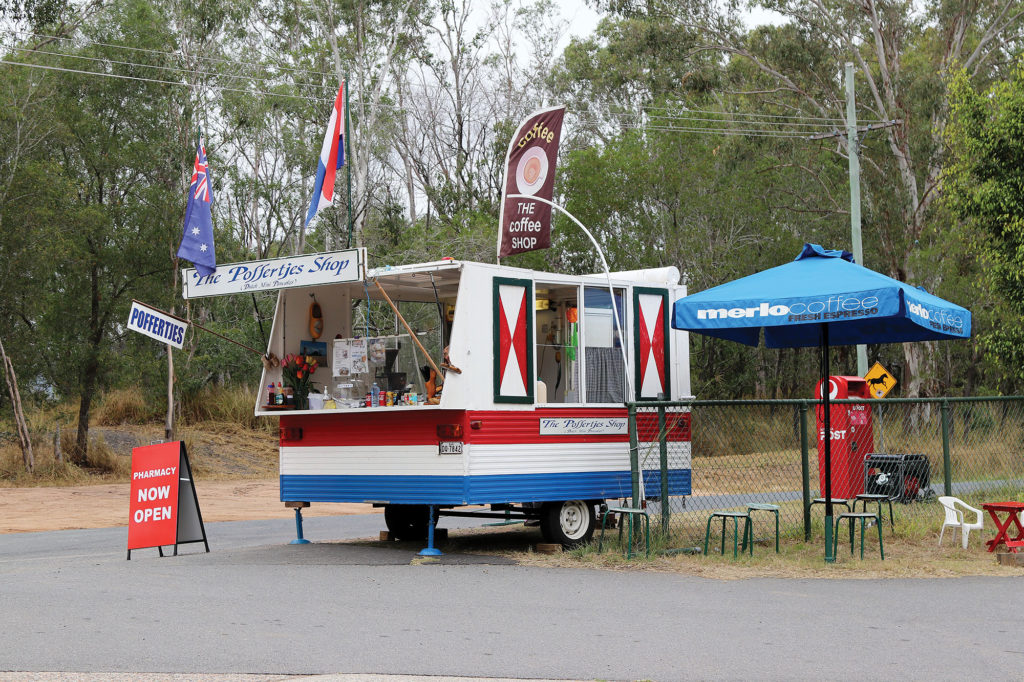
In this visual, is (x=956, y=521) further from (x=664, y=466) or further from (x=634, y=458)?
(x=634, y=458)

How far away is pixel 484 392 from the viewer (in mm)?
11711

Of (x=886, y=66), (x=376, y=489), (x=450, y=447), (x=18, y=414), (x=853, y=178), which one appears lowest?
(x=376, y=489)

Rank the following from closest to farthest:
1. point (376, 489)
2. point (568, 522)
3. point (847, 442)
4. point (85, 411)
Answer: point (376, 489) → point (568, 522) → point (847, 442) → point (85, 411)

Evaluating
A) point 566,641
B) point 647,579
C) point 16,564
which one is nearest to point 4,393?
point 16,564

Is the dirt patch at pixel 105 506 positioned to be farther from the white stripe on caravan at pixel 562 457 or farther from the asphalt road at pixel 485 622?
the white stripe on caravan at pixel 562 457

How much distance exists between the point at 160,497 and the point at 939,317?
26.8ft

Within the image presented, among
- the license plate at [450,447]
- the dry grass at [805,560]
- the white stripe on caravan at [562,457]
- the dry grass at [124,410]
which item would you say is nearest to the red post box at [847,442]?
the dry grass at [805,560]

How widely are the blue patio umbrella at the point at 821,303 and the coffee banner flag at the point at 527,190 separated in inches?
125

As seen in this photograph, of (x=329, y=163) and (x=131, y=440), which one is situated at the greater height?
(x=329, y=163)

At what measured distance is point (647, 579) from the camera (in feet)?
33.8

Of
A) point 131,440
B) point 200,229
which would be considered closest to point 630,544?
point 200,229

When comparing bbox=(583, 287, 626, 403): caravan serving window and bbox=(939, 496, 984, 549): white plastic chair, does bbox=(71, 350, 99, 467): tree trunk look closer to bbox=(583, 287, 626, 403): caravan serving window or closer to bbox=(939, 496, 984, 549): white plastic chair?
bbox=(583, 287, 626, 403): caravan serving window

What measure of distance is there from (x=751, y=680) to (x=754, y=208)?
32171mm

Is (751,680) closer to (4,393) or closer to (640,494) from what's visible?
(640,494)
